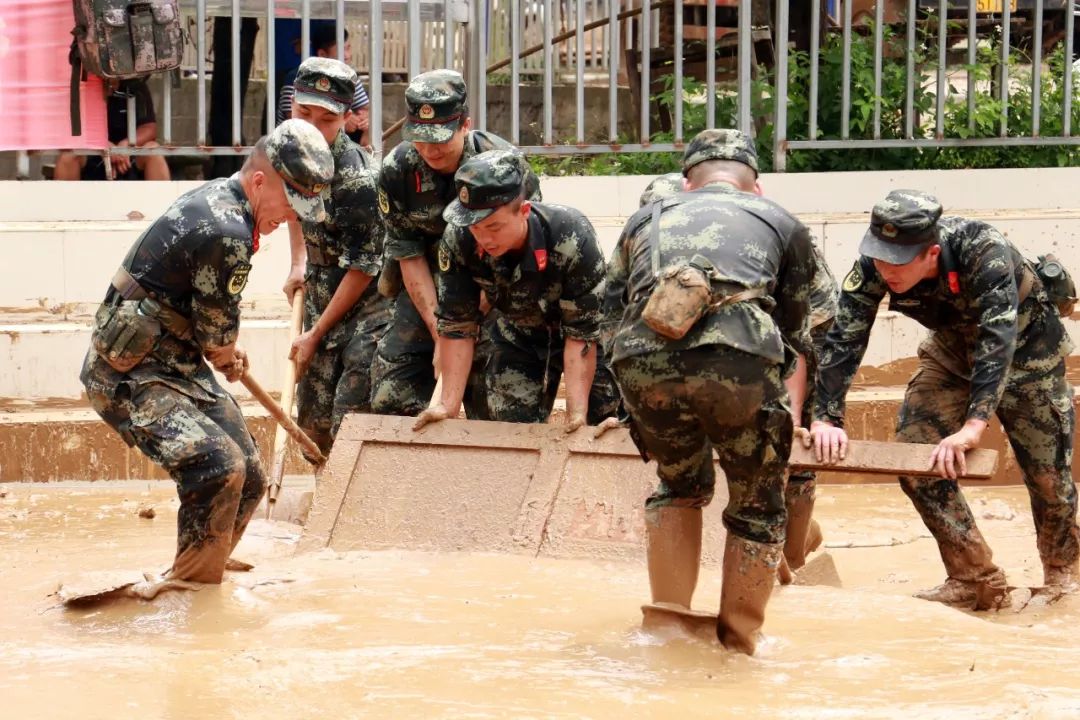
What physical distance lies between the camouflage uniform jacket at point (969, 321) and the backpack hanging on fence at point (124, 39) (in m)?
4.12

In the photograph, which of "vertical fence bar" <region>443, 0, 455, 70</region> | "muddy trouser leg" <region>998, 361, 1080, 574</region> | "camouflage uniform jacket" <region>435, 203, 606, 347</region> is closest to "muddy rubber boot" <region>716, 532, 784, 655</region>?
"camouflage uniform jacket" <region>435, 203, 606, 347</region>

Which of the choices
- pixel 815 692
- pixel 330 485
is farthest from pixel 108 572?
pixel 815 692

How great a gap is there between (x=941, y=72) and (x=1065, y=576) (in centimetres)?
363

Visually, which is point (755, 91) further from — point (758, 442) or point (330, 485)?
point (758, 442)

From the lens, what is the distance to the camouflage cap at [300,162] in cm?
472

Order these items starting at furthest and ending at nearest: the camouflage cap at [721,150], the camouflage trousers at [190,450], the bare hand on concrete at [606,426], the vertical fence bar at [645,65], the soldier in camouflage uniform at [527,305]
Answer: the vertical fence bar at [645,65]
the bare hand on concrete at [606,426]
the soldier in camouflage uniform at [527,305]
the camouflage trousers at [190,450]
the camouflage cap at [721,150]

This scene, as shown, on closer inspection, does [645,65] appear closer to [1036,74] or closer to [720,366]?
[1036,74]

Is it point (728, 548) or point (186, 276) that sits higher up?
point (186, 276)

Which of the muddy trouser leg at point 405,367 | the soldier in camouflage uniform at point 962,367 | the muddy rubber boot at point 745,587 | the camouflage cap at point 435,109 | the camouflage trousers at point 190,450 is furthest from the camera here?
the muddy trouser leg at point 405,367

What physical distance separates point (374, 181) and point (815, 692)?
3.30 metres

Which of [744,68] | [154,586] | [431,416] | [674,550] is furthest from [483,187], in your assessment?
[744,68]

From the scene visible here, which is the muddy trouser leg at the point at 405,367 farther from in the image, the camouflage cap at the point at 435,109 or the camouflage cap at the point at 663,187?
the camouflage cap at the point at 663,187

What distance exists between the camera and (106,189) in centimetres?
838

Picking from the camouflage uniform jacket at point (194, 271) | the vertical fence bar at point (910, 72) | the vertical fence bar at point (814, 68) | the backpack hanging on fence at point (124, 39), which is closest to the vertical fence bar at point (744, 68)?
the vertical fence bar at point (814, 68)
